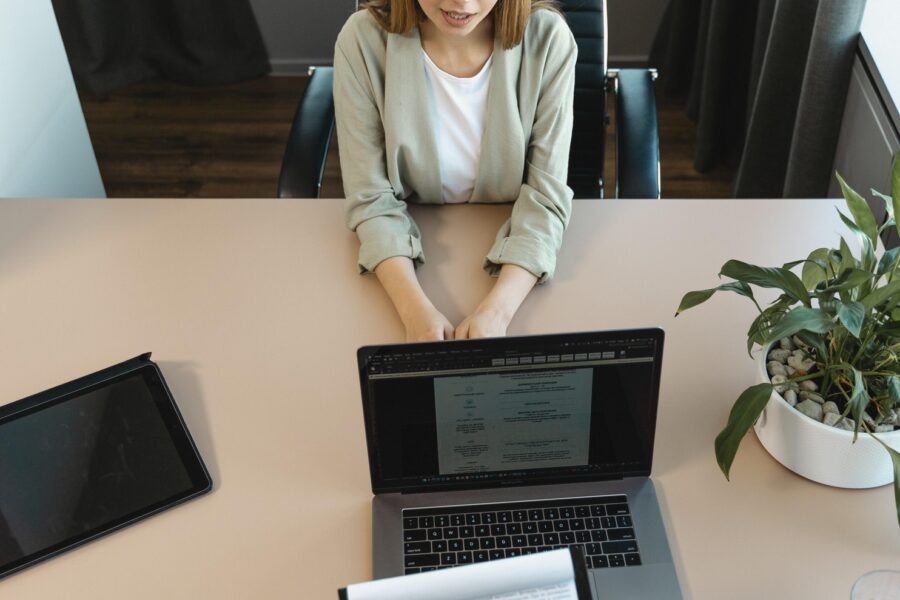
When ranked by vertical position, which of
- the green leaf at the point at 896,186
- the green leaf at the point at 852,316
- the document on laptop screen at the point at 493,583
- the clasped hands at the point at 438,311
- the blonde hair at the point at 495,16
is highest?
the blonde hair at the point at 495,16

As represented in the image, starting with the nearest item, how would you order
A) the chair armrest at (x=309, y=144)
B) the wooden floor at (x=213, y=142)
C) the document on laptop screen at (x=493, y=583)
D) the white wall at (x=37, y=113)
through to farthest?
the document on laptop screen at (x=493, y=583) < the chair armrest at (x=309, y=144) < the white wall at (x=37, y=113) < the wooden floor at (x=213, y=142)

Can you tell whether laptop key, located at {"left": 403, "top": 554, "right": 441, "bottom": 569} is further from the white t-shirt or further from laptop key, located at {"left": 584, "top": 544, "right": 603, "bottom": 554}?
the white t-shirt

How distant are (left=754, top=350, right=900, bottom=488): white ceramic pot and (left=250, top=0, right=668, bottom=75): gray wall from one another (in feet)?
7.07

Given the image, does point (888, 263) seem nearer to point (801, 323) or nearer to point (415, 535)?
point (801, 323)

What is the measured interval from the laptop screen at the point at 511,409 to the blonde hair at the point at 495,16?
542 mm

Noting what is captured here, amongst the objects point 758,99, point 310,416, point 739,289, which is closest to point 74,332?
point 310,416

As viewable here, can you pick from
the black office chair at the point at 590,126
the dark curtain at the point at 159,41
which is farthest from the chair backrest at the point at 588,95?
the dark curtain at the point at 159,41

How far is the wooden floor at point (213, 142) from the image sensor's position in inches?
104

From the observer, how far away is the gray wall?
2975mm

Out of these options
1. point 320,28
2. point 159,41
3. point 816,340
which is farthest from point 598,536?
point 159,41

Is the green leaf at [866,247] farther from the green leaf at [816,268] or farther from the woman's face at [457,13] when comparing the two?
the woman's face at [457,13]

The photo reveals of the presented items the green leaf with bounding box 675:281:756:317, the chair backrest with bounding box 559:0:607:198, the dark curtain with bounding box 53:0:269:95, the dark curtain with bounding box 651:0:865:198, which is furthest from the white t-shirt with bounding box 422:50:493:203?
the dark curtain with bounding box 53:0:269:95

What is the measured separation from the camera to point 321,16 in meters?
3.00

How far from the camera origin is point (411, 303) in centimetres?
125
